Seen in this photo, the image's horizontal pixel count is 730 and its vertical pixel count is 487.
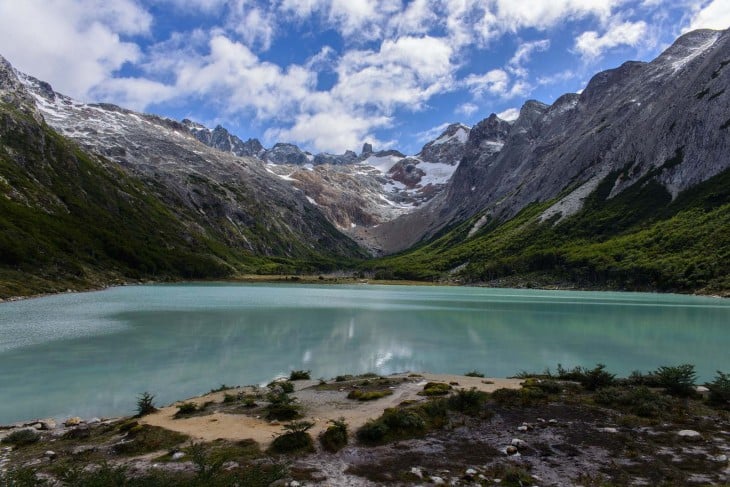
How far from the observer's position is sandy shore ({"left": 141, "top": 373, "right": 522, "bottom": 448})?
765 inches

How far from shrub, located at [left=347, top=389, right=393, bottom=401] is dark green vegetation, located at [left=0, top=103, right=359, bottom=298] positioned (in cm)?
8379

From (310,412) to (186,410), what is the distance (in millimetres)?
6042

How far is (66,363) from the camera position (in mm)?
35312

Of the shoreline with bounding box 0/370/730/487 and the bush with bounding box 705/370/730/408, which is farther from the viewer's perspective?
the bush with bounding box 705/370/730/408

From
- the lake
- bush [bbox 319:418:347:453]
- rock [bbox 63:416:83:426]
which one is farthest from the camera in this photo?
the lake

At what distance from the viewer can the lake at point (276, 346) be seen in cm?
3041

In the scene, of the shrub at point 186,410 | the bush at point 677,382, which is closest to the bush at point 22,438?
the shrub at point 186,410

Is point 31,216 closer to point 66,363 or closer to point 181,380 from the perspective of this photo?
point 66,363

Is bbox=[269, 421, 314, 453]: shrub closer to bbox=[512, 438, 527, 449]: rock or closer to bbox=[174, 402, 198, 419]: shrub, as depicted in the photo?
bbox=[174, 402, 198, 419]: shrub

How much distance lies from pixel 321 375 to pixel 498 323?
117ft

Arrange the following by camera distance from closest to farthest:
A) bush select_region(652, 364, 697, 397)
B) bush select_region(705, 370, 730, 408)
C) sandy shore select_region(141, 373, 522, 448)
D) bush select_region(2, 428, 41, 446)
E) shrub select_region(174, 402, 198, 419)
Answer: bush select_region(2, 428, 41, 446)
sandy shore select_region(141, 373, 522, 448)
shrub select_region(174, 402, 198, 419)
bush select_region(705, 370, 730, 408)
bush select_region(652, 364, 697, 397)

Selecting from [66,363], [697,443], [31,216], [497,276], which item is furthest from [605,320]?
[31,216]

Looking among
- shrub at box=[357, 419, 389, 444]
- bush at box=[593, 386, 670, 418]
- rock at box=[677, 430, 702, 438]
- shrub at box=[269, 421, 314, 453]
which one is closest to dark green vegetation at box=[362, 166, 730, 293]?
bush at box=[593, 386, 670, 418]

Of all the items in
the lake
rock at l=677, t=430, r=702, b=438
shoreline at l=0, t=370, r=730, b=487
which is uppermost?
rock at l=677, t=430, r=702, b=438
